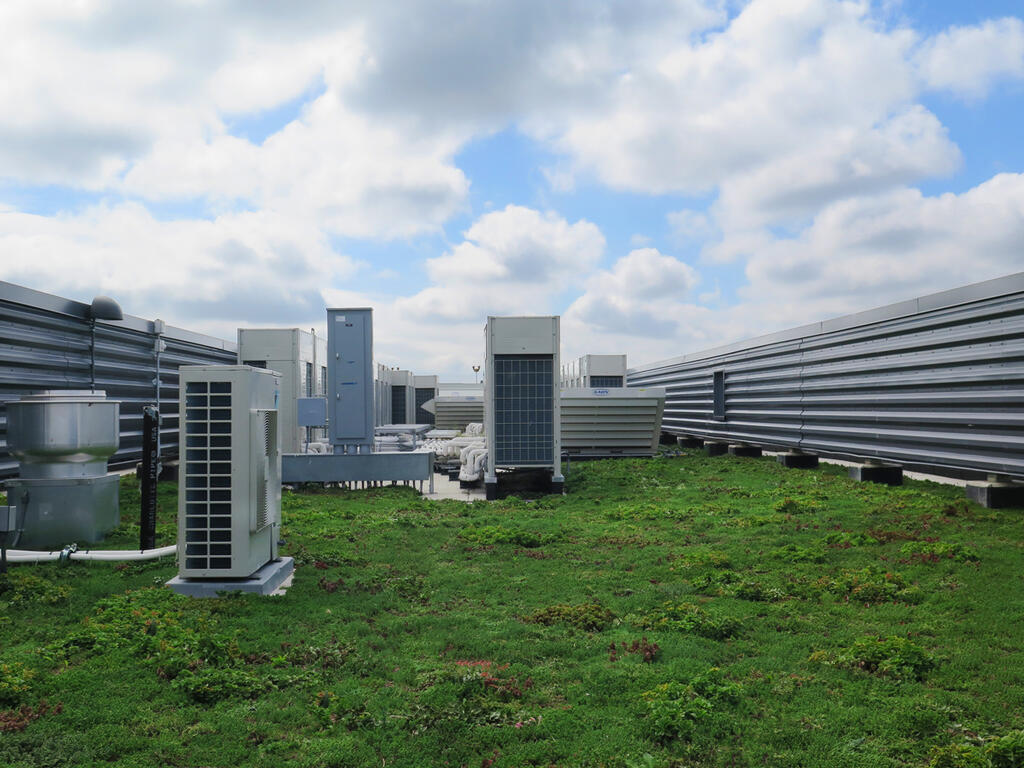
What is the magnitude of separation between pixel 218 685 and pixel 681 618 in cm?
379

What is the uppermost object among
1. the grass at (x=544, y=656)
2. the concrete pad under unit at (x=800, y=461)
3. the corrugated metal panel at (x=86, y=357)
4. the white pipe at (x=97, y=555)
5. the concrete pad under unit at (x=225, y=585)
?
the corrugated metal panel at (x=86, y=357)

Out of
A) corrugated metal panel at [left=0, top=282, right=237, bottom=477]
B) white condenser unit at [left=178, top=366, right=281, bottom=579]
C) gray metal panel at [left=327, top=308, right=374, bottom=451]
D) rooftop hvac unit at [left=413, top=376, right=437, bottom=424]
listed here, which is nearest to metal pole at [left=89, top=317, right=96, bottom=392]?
corrugated metal panel at [left=0, top=282, right=237, bottom=477]

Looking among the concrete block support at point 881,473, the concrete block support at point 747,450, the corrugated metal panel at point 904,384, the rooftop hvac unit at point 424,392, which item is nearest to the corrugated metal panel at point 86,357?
the corrugated metal panel at point 904,384

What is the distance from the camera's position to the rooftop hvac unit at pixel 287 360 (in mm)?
17766

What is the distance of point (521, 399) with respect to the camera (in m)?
14.7

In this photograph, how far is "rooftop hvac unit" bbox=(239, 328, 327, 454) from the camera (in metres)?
17.8

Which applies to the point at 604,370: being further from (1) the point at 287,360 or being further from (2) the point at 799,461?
(1) the point at 287,360

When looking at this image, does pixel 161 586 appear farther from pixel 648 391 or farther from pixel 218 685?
pixel 648 391

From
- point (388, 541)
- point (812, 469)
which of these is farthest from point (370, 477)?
point (812, 469)

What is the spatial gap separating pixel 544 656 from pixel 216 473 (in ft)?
12.5

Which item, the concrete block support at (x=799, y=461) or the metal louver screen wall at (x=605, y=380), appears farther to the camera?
the metal louver screen wall at (x=605, y=380)

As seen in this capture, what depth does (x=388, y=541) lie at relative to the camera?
9.63 m

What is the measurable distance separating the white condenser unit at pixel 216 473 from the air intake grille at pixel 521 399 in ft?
26.6

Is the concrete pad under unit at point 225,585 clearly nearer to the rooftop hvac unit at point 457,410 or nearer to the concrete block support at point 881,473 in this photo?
the concrete block support at point 881,473
